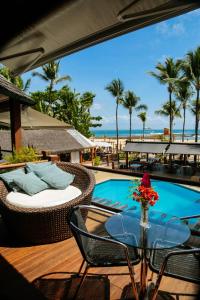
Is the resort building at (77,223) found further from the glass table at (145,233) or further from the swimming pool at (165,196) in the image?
the swimming pool at (165,196)

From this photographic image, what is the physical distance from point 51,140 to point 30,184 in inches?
525

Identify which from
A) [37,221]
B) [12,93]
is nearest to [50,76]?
[12,93]

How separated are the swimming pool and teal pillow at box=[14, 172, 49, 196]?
4504mm

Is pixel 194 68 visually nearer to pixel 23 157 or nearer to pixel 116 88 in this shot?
pixel 116 88

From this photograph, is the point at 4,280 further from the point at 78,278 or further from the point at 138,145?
the point at 138,145

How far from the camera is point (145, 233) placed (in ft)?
8.20

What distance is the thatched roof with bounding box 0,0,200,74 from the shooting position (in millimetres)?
1190

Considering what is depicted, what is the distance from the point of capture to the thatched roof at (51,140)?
1589cm

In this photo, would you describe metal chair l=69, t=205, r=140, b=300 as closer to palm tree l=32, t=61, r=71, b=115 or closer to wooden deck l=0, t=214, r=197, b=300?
wooden deck l=0, t=214, r=197, b=300

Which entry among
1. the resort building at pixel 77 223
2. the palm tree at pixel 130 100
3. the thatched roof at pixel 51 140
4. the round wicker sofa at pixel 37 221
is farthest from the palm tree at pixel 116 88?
the round wicker sofa at pixel 37 221

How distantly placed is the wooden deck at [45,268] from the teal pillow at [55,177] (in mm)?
1009

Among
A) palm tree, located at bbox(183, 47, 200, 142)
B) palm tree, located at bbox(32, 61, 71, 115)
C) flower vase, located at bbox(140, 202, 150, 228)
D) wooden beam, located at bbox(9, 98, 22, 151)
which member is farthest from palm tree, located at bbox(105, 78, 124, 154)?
flower vase, located at bbox(140, 202, 150, 228)

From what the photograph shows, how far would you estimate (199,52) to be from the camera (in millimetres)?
20953

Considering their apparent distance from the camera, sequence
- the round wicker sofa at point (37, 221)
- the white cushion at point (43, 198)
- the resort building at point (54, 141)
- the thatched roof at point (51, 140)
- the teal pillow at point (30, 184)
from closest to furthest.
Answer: the round wicker sofa at point (37, 221) → the white cushion at point (43, 198) → the teal pillow at point (30, 184) → the resort building at point (54, 141) → the thatched roof at point (51, 140)
